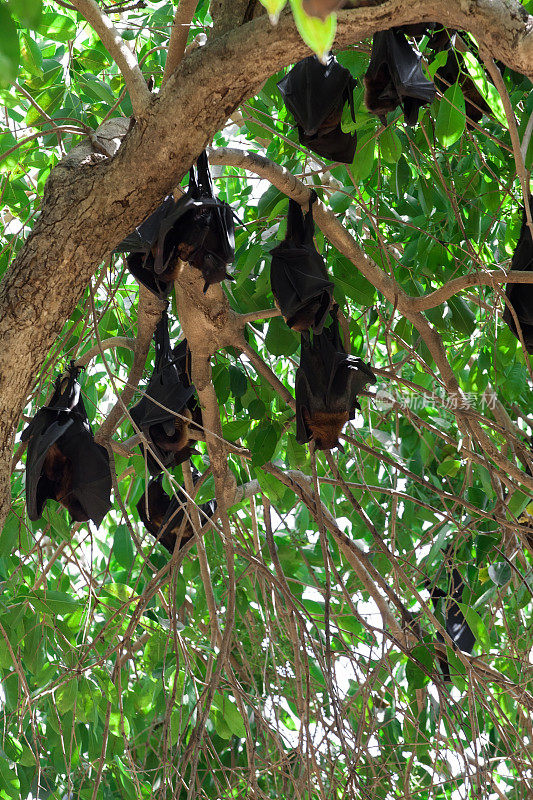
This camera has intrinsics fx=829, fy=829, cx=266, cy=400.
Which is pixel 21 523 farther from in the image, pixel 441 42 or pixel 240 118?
pixel 441 42

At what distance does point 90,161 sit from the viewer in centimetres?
169

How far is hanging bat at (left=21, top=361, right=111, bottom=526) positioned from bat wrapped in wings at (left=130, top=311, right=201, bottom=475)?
0.61ft

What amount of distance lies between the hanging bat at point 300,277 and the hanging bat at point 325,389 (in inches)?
3.3

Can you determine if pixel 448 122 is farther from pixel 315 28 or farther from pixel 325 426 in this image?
pixel 315 28

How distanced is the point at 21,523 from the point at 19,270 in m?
1.22

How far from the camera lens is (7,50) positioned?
70cm

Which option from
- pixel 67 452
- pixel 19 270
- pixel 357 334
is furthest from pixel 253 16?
pixel 357 334

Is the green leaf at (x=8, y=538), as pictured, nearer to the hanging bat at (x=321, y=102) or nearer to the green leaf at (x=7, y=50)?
the hanging bat at (x=321, y=102)

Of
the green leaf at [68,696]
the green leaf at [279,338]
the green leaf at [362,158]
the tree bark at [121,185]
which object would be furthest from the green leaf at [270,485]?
the tree bark at [121,185]

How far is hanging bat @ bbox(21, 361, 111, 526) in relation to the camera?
243 cm

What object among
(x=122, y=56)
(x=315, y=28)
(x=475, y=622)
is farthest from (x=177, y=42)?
(x=475, y=622)

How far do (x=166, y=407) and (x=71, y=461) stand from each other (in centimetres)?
33

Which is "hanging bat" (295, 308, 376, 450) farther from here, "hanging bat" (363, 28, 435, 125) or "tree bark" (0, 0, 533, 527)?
"tree bark" (0, 0, 533, 527)

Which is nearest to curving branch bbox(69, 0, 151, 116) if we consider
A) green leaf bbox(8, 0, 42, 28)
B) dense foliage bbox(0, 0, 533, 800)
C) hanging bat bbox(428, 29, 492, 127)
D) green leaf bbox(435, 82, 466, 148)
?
dense foliage bbox(0, 0, 533, 800)
